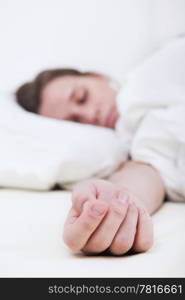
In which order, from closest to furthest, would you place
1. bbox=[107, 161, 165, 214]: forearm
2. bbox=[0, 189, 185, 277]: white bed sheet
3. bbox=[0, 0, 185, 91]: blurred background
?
bbox=[0, 189, 185, 277]: white bed sheet, bbox=[107, 161, 165, 214]: forearm, bbox=[0, 0, 185, 91]: blurred background

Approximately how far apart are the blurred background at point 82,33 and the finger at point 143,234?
0.97 meters

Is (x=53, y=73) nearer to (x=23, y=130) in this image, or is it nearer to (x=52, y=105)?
(x=52, y=105)

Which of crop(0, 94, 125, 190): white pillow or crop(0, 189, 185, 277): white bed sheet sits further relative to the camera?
crop(0, 94, 125, 190): white pillow

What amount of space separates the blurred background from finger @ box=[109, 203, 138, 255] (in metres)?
0.98

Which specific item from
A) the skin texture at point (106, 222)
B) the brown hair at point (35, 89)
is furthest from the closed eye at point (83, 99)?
the skin texture at point (106, 222)

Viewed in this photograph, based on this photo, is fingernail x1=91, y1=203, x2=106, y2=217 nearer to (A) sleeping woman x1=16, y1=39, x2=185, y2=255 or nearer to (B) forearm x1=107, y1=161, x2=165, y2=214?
(A) sleeping woman x1=16, y1=39, x2=185, y2=255

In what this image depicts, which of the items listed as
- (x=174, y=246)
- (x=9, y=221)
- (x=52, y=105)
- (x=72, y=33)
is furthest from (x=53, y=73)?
(x=174, y=246)

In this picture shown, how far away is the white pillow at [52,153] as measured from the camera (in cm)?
96

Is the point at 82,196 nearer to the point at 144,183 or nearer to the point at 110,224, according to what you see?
the point at 110,224

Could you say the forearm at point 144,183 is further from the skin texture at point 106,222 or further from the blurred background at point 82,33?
the blurred background at point 82,33

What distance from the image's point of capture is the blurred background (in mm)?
1532

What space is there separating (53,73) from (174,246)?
92 cm

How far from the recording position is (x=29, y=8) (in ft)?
5.54

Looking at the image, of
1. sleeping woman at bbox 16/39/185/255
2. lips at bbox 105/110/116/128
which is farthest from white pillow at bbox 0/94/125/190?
lips at bbox 105/110/116/128
